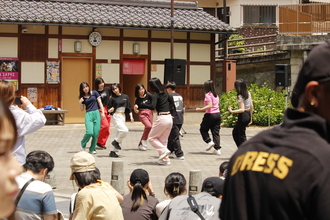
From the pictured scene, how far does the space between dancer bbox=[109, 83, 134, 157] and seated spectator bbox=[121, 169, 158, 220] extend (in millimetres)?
7663

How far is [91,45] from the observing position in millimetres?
23766

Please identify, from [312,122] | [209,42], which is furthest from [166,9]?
[312,122]

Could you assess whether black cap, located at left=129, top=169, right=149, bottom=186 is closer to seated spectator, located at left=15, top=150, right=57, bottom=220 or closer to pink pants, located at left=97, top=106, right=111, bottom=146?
seated spectator, located at left=15, top=150, right=57, bottom=220

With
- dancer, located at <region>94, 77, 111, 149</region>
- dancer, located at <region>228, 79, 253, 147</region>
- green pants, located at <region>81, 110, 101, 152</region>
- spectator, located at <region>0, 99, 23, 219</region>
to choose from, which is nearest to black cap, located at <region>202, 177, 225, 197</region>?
spectator, located at <region>0, 99, 23, 219</region>

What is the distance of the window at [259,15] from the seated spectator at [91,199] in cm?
→ 3178

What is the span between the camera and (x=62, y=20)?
73.8 ft

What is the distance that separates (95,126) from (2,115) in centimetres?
1303

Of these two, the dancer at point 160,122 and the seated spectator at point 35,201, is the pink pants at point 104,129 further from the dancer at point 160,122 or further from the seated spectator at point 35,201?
the seated spectator at point 35,201

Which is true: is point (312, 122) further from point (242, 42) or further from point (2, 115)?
point (242, 42)

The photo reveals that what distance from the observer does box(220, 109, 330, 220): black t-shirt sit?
2012mm

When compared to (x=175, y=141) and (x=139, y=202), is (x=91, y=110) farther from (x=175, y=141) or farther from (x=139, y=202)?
(x=139, y=202)

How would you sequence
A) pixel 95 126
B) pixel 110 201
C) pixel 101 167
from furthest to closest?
pixel 95 126, pixel 101 167, pixel 110 201

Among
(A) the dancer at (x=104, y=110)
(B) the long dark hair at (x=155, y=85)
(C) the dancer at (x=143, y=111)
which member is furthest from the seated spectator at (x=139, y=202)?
(A) the dancer at (x=104, y=110)

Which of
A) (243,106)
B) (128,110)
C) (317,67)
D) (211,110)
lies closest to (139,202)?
(317,67)
